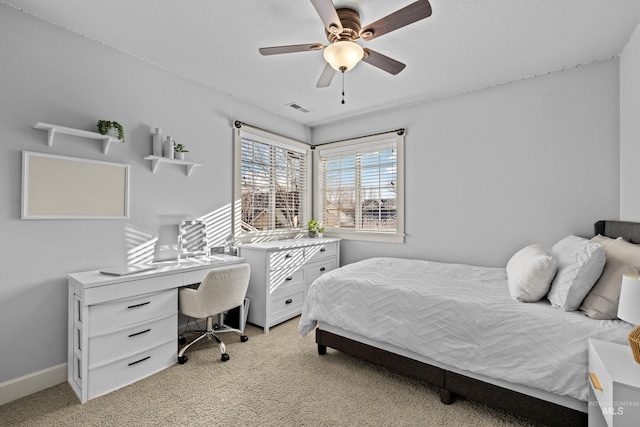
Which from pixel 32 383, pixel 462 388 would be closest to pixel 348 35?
pixel 462 388

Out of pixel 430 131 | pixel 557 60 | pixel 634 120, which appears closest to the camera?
pixel 634 120

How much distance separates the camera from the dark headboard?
6.78 ft

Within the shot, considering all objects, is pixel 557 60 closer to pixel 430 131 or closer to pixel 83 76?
pixel 430 131

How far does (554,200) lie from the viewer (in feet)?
9.57

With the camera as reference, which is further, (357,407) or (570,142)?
(570,142)

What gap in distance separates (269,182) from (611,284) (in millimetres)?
3503

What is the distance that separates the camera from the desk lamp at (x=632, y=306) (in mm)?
1175

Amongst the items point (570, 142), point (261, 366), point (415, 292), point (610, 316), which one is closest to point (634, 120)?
point (570, 142)

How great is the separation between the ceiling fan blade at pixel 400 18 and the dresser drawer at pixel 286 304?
2.66 meters

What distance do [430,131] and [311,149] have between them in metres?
1.90

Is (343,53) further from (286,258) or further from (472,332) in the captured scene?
(286,258)

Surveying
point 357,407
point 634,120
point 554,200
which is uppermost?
point 634,120

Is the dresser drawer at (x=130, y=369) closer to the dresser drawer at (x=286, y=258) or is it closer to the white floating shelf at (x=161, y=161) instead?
the dresser drawer at (x=286, y=258)

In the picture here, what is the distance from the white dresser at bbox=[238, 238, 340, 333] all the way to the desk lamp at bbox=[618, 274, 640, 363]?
2.66 metres
